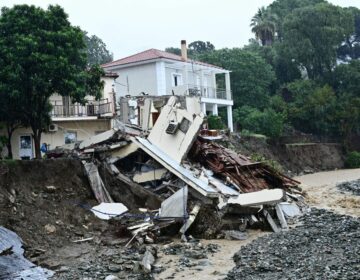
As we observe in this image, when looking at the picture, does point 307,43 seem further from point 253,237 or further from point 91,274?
point 91,274

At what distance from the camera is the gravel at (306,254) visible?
13.1 metres

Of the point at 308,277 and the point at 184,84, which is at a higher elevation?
the point at 184,84

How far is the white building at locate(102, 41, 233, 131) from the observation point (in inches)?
1644

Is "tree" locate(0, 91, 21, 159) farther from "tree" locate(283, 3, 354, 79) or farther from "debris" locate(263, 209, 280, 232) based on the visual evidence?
"tree" locate(283, 3, 354, 79)

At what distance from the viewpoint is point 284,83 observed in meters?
61.4

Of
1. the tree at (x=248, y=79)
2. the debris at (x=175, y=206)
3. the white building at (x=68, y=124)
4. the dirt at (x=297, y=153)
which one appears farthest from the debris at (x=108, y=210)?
the tree at (x=248, y=79)

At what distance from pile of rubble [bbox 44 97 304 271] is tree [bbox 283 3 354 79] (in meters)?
32.0

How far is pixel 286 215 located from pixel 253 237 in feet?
11.1

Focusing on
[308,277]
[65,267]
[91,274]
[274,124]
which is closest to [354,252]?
[308,277]

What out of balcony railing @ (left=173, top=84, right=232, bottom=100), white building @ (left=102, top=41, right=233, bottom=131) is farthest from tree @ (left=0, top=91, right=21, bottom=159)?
balcony railing @ (left=173, top=84, right=232, bottom=100)

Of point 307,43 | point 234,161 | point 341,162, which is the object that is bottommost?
point 341,162

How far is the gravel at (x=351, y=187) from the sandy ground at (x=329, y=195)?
1.42ft

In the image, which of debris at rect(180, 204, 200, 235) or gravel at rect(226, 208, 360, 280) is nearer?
gravel at rect(226, 208, 360, 280)

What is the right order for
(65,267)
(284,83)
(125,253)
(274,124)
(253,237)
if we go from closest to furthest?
1. (65,267)
2. (125,253)
3. (253,237)
4. (274,124)
5. (284,83)
